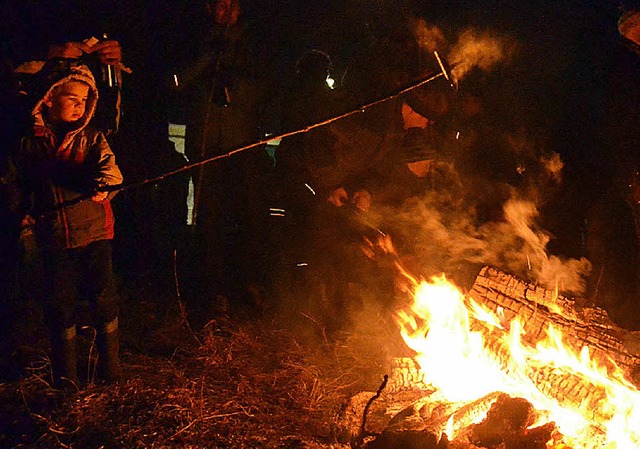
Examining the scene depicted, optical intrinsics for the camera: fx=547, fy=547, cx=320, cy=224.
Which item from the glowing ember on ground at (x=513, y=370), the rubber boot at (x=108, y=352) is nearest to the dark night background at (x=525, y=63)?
the glowing ember on ground at (x=513, y=370)

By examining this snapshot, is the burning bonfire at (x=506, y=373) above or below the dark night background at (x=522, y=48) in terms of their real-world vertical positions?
below

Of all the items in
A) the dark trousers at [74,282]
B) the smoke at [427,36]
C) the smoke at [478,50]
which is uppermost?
the smoke at [427,36]

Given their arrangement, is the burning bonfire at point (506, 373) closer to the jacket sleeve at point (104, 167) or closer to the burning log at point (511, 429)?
the burning log at point (511, 429)

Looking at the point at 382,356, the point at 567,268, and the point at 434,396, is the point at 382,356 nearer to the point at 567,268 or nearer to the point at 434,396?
the point at 434,396

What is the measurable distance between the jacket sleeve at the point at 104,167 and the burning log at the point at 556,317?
127 inches

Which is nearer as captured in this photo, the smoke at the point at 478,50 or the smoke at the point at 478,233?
the smoke at the point at 478,233

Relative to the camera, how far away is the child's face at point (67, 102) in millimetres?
4035

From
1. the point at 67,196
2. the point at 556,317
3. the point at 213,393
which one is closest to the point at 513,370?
the point at 556,317

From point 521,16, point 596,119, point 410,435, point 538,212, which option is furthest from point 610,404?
point 521,16

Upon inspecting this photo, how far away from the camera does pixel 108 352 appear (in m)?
4.45

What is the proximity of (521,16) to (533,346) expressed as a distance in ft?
10.9

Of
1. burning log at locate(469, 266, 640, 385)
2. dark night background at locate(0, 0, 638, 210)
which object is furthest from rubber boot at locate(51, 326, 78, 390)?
burning log at locate(469, 266, 640, 385)

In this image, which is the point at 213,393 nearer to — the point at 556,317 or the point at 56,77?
the point at 56,77

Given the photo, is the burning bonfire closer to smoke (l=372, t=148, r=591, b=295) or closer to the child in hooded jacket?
smoke (l=372, t=148, r=591, b=295)
